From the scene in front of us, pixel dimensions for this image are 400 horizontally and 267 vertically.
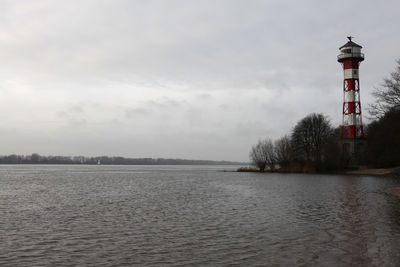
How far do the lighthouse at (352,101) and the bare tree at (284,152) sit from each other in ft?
39.1

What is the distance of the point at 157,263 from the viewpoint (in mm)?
10492

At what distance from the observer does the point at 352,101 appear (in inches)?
3039

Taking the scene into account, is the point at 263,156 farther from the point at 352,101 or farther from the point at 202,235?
the point at 202,235

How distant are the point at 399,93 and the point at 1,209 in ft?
105

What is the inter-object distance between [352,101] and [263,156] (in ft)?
80.9

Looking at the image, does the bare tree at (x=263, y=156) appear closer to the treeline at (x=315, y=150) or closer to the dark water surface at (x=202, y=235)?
the treeline at (x=315, y=150)

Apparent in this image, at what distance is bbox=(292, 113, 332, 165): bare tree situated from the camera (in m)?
87.6

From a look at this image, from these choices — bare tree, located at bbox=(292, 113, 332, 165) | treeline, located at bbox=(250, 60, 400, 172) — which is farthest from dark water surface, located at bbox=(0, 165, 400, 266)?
bare tree, located at bbox=(292, 113, 332, 165)

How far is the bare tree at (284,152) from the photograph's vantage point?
3371 inches

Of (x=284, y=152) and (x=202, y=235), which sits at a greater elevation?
(x=284, y=152)

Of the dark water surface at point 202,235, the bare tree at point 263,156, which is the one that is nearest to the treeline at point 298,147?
the bare tree at point 263,156

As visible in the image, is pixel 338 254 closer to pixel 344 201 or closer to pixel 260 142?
pixel 344 201

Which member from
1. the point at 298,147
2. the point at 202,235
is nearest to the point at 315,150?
the point at 298,147

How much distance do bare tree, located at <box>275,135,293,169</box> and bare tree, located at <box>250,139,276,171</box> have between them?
5.28 ft
